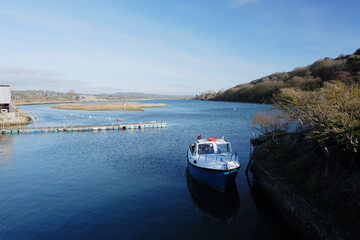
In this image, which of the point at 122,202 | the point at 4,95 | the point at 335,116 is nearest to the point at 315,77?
the point at 335,116

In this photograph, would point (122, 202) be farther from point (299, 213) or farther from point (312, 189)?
point (312, 189)

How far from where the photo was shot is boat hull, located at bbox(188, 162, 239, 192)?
17.7 metres

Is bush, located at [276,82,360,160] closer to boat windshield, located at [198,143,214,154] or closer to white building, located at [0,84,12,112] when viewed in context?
boat windshield, located at [198,143,214,154]

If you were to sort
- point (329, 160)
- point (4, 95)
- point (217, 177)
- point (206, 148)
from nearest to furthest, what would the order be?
1. point (329, 160)
2. point (217, 177)
3. point (206, 148)
4. point (4, 95)

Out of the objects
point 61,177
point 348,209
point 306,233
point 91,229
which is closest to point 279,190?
point 306,233

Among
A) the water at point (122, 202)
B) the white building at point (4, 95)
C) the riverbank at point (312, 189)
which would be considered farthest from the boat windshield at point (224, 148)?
the white building at point (4, 95)

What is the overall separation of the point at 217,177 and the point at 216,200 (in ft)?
5.22

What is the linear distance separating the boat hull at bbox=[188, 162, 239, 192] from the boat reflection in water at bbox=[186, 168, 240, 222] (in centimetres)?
47

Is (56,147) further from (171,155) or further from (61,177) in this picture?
(171,155)

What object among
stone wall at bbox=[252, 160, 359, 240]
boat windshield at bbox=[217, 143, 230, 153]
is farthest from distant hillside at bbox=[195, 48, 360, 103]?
stone wall at bbox=[252, 160, 359, 240]

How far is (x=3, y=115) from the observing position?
60.2 meters

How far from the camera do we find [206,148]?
854 inches

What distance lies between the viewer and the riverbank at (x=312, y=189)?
406 inches

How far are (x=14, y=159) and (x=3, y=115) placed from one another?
124 feet
